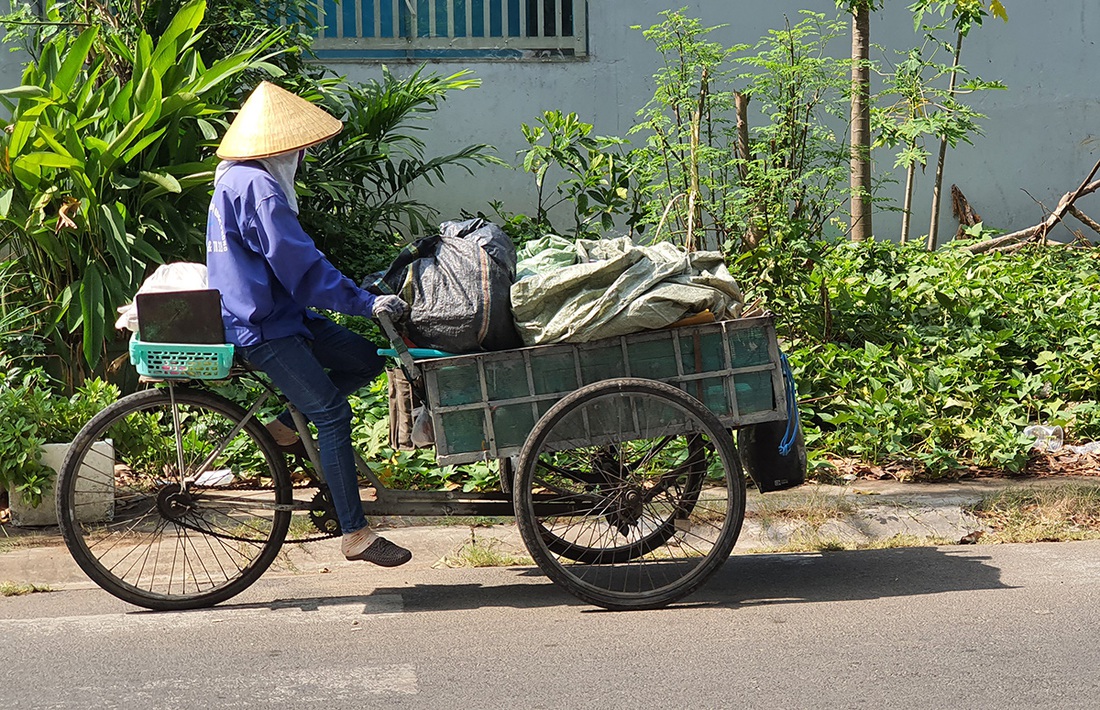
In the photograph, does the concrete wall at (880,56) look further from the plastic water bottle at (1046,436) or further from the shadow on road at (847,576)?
the shadow on road at (847,576)

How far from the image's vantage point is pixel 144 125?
6.11 meters

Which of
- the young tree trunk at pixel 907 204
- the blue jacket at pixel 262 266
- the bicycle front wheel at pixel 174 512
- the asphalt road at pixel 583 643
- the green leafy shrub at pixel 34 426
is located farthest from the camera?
the young tree trunk at pixel 907 204

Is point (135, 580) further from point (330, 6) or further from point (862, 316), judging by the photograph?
point (330, 6)

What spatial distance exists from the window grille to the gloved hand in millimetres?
5272

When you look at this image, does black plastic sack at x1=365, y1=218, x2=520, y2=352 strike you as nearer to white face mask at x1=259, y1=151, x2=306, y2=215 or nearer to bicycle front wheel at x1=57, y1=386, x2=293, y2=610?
white face mask at x1=259, y1=151, x2=306, y2=215

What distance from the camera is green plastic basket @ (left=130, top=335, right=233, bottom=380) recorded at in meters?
4.18

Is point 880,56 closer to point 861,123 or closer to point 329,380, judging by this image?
point 861,123

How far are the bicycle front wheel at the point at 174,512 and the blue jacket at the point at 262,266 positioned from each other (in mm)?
399

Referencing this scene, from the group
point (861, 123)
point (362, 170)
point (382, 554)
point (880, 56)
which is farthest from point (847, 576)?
point (880, 56)

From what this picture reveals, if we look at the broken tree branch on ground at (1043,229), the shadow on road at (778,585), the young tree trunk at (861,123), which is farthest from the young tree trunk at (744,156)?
the shadow on road at (778,585)

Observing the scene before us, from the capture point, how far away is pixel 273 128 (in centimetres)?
421

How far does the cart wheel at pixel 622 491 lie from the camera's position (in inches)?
166

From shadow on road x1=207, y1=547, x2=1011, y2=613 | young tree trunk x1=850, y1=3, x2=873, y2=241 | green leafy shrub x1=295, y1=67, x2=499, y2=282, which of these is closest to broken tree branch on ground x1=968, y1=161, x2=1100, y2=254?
young tree trunk x1=850, y1=3, x2=873, y2=241

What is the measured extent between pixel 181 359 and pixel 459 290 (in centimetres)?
98
